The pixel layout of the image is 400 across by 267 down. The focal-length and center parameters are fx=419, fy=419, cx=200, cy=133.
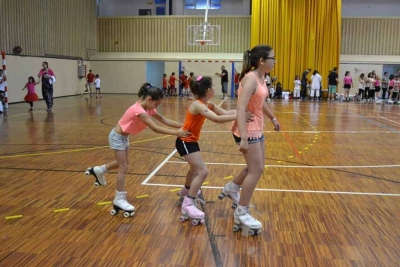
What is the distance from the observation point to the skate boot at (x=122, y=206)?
443 centimetres

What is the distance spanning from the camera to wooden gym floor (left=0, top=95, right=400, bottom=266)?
3.51 m

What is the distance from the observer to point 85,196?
5.11m

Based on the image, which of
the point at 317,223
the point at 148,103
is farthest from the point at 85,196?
the point at 317,223

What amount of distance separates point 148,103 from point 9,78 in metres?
16.9

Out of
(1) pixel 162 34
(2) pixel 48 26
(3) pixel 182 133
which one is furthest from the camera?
(1) pixel 162 34

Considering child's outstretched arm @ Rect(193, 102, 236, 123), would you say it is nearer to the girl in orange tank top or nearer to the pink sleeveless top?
the girl in orange tank top

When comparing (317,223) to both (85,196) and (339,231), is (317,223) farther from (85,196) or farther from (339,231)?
(85,196)

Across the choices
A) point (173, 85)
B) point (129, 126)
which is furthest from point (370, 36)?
point (129, 126)

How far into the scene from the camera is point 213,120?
401 cm

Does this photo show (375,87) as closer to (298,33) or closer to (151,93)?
(298,33)

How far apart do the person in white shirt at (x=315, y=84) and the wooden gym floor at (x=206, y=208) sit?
15754 millimetres

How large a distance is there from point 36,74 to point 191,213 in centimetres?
1964

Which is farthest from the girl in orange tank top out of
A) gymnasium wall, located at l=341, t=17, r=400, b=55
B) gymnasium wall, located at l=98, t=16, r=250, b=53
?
gymnasium wall, located at l=341, t=17, r=400, b=55

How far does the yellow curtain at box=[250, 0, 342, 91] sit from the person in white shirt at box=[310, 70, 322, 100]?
1.96 meters
